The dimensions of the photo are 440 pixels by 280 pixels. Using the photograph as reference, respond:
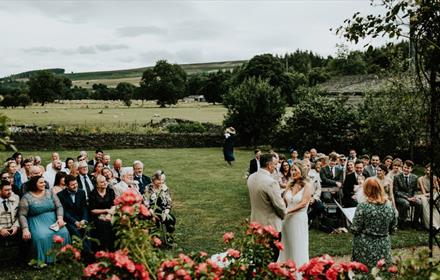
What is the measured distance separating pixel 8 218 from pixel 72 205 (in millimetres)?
1173

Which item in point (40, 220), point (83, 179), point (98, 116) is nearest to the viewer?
point (40, 220)

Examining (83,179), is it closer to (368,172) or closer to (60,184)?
(60,184)

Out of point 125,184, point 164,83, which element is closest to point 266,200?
point 125,184

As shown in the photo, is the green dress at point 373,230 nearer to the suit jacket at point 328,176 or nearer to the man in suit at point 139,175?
the suit jacket at point 328,176

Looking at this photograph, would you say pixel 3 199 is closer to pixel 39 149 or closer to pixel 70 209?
pixel 70 209

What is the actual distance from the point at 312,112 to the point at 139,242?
21.3m

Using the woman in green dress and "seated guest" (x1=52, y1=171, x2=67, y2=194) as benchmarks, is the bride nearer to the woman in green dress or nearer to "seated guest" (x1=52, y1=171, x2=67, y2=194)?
the woman in green dress

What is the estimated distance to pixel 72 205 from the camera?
843 cm

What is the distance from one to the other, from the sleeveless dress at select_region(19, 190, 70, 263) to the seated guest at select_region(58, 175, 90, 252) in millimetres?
227

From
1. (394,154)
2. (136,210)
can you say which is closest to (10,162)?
(136,210)

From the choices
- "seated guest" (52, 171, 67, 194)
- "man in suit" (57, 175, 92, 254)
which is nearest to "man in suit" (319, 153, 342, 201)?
"man in suit" (57, 175, 92, 254)

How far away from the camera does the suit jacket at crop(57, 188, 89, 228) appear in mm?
8398

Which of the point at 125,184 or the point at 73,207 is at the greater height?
→ the point at 125,184

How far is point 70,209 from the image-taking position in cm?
843
